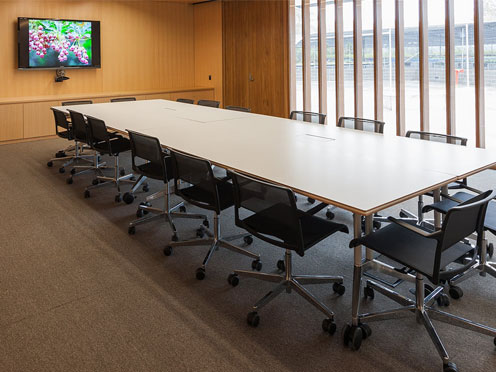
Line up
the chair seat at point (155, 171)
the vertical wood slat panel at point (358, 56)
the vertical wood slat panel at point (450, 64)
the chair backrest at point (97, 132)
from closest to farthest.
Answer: the chair seat at point (155, 171), the chair backrest at point (97, 132), the vertical wood slat panel at point (450, 64), the vertical wood slat panel at point (358, 56)

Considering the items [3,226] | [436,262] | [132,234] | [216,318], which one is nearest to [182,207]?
[132,234]

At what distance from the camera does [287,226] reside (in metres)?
2.54

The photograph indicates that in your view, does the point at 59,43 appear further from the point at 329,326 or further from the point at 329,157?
the point at 329,326

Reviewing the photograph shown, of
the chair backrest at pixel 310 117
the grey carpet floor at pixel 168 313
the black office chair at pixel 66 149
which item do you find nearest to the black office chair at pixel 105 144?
the black office chair at pixel 66 149

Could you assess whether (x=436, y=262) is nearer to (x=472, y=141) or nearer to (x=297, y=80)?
(x=472, y=141)

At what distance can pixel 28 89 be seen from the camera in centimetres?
837

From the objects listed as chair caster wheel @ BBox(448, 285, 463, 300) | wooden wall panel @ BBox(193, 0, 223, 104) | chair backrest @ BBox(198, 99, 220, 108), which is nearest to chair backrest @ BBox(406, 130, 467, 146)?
chair caster wheel @ BBox(448, 285, 463, 300)

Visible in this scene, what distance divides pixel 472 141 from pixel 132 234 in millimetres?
4334

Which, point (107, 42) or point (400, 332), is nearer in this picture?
point (400, 332)

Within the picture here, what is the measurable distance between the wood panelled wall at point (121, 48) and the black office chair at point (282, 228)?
275 inches

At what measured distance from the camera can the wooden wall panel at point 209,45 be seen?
9664 mm

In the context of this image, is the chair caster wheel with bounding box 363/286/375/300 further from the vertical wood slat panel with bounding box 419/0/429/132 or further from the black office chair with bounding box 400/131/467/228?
the vertical wood slat panel with bounding box 419/0/429/132

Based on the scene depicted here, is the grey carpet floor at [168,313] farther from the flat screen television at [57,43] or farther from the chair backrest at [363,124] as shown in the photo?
the flat screen television at [57,43]

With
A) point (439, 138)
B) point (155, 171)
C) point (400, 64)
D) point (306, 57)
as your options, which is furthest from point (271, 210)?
point (306, 57)
